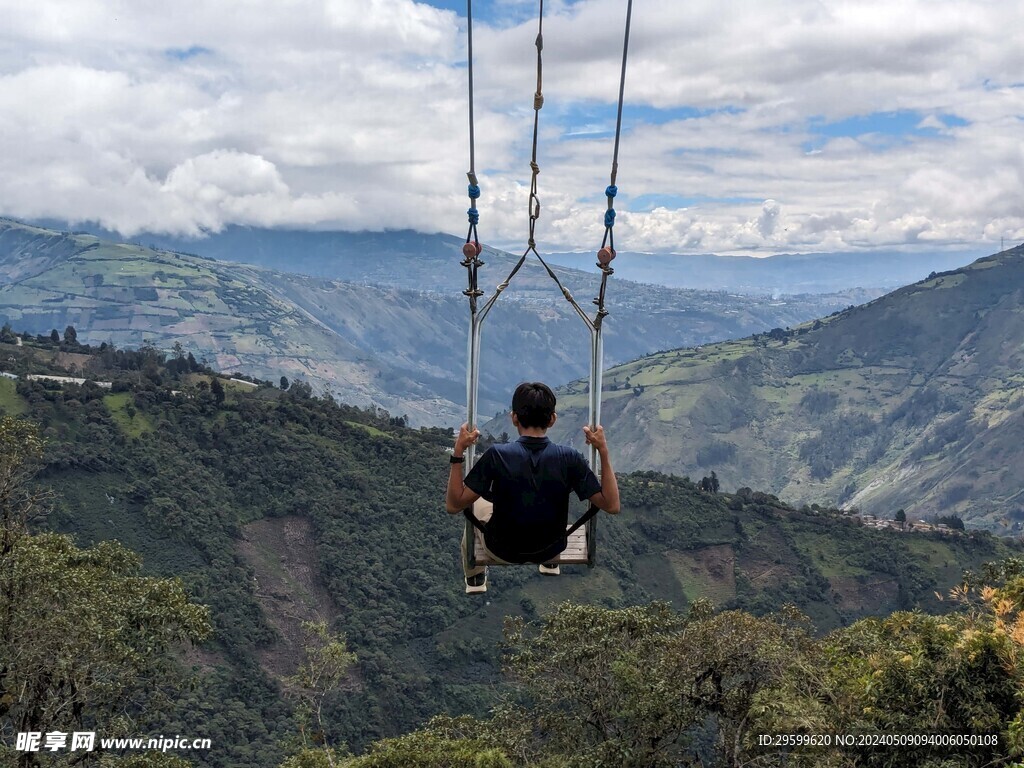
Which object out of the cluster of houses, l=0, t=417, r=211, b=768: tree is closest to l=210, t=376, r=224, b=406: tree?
the cluster of houses

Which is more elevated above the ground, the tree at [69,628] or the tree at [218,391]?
the tree at [69,628]

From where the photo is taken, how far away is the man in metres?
7.14

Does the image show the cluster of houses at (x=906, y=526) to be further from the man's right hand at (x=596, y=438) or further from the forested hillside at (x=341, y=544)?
the man's right hand at (x=596, y=438)

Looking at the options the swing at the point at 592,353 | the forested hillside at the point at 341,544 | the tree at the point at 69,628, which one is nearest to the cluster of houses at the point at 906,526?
the forested hillside at the point at 341,544

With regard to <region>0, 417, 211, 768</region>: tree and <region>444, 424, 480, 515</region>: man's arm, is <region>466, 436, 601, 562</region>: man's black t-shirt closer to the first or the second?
<region>444, 424, 480, 515</region>: man's arm

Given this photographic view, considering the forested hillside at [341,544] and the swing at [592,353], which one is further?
the forested hillside at [341,544]

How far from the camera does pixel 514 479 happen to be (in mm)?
7305

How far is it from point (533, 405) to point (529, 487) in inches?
30.0

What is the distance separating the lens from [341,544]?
87.2 metres

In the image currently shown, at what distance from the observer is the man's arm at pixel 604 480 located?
24.5 feet

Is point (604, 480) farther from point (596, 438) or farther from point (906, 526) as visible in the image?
point (906, 526)

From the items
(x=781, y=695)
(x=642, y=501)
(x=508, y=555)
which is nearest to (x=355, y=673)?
(x=642, y=501)

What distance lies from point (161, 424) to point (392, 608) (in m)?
30.9

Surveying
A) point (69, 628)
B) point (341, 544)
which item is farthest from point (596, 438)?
point (341, 544)
